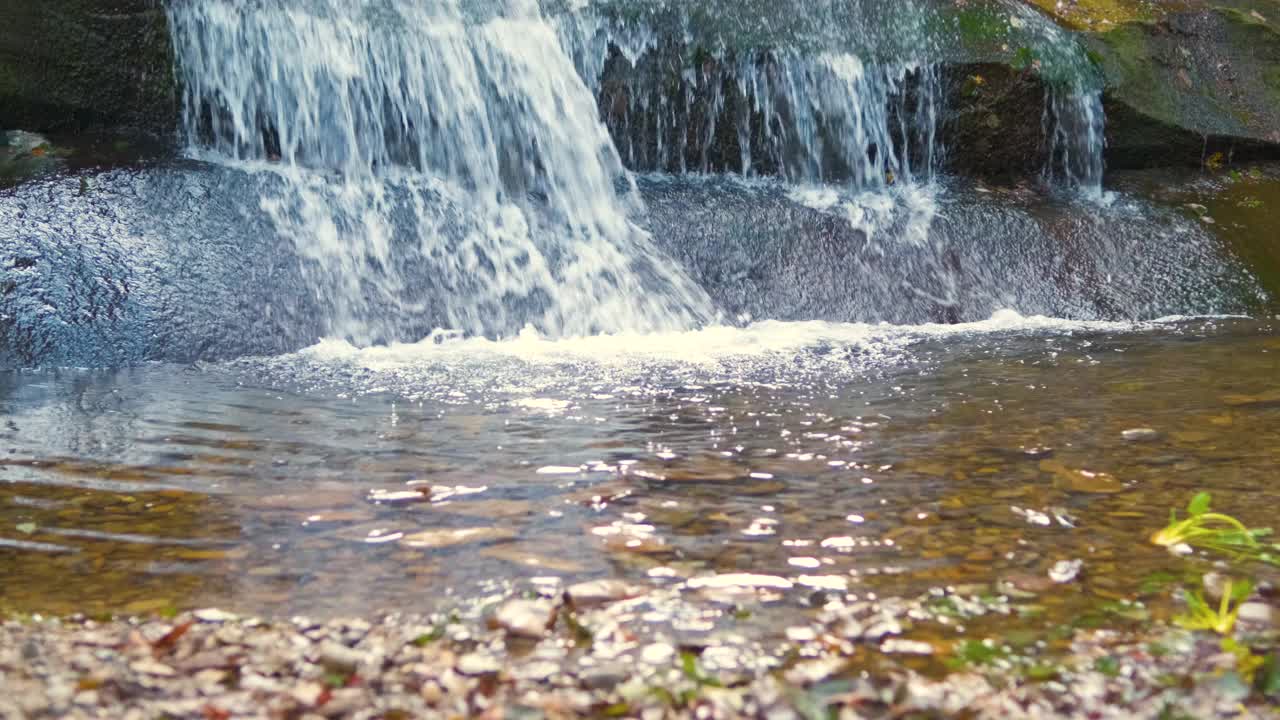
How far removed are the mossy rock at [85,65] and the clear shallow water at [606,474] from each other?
7.80 feet

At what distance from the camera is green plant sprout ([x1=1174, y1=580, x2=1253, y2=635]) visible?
242 cm

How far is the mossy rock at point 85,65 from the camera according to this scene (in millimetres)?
7199

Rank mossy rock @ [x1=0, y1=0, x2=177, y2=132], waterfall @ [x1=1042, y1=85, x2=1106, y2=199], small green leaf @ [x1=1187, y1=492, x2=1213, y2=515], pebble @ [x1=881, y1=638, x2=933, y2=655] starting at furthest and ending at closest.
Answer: waterfall @ [x1=1042, y1=85, x2=1106, y2=199] → mossy rock @ [x1=0, y1=0, x2=177, y2=132] → small green leaf @ [x1=1187, y1=492, x2=1213, y2=515] → pebble @ [x1=881, y1=638, x2=933, y2=655]

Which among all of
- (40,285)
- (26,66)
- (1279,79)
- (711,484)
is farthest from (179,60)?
(1279,79)

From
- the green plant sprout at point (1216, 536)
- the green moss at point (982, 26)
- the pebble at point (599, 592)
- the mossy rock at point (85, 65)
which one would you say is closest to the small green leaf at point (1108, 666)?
the green plant sprout at point (1216, 536)

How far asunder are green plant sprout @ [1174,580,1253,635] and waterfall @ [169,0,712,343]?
14.9ft

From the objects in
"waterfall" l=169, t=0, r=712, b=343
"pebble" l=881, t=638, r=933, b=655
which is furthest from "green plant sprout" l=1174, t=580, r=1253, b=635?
"waterfall" l=169, t=0, r=712, b=343

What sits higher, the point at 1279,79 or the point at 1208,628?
the point at 1279,79

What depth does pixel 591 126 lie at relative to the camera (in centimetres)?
818

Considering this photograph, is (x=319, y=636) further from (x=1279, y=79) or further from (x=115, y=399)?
(x=1279, y=79)

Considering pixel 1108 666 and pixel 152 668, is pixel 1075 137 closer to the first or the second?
pixel 1108 666

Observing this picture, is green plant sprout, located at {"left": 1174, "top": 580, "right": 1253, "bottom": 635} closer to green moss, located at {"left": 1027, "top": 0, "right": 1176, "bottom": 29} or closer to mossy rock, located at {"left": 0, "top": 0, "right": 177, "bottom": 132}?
mossy rock, located at {"left": 0, "top": 0, "right": 177, "bottom": 132}

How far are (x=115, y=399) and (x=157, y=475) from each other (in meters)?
1.47

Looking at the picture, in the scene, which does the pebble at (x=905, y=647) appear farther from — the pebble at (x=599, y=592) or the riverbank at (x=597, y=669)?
the pebble at (x=599, y=592)
